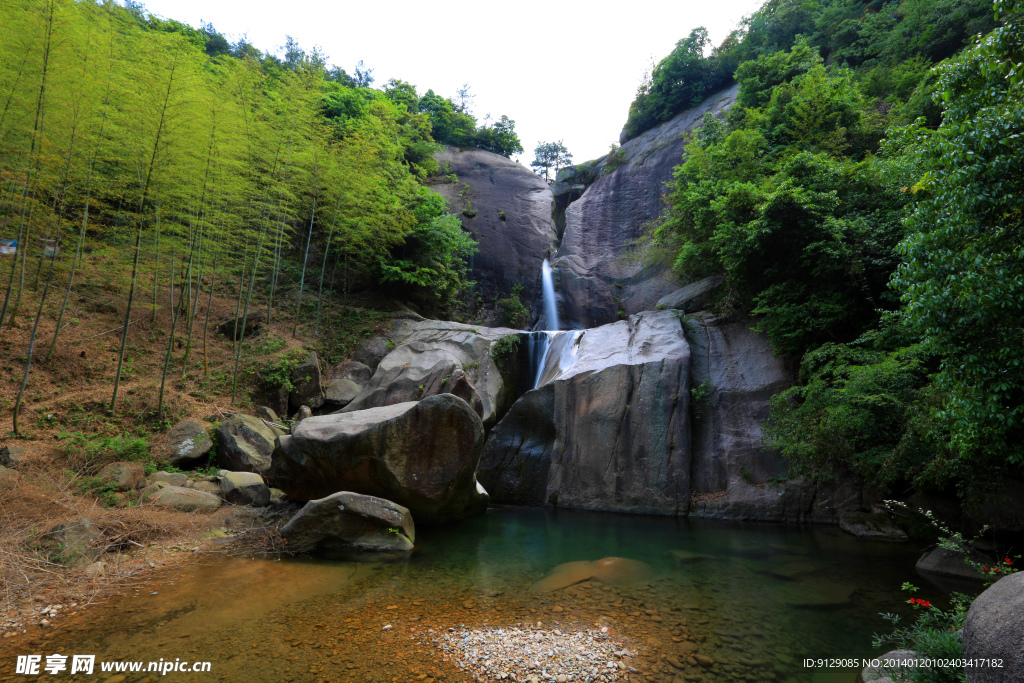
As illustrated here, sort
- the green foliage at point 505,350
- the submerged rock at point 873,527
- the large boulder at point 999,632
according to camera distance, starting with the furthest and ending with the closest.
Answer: the green foliage at point 505,350, the submerged rock at point 873,527, the large boulder at point 999,632

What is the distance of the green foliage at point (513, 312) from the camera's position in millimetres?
18891

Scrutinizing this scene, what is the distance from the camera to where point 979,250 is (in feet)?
13.5

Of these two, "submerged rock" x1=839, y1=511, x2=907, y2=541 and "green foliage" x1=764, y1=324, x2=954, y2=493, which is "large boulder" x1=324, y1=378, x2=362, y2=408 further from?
"submerged rock" x1=839, y1=511, x2=907, y2=541

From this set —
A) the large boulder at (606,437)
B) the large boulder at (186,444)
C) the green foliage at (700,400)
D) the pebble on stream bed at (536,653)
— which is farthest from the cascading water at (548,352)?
the pebble on stream bed at (536,653)

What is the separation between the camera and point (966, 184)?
155 inches

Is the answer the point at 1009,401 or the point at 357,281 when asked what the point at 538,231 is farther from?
the point at 1009,401

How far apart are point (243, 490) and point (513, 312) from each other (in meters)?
13.0

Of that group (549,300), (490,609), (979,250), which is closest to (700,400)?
(979,250)

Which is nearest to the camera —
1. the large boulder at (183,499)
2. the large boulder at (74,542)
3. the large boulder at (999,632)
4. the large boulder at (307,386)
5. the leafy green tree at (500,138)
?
the large boulder at (999,632)

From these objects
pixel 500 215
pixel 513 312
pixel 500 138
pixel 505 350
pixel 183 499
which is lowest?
pixel 183 499

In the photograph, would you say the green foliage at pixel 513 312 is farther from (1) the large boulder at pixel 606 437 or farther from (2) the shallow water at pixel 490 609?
(2) the shallow water at pixel 490 609

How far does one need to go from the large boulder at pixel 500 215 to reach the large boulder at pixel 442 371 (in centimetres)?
562

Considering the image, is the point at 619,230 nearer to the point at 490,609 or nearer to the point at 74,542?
the point at 490,609

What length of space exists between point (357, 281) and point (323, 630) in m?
13.9
